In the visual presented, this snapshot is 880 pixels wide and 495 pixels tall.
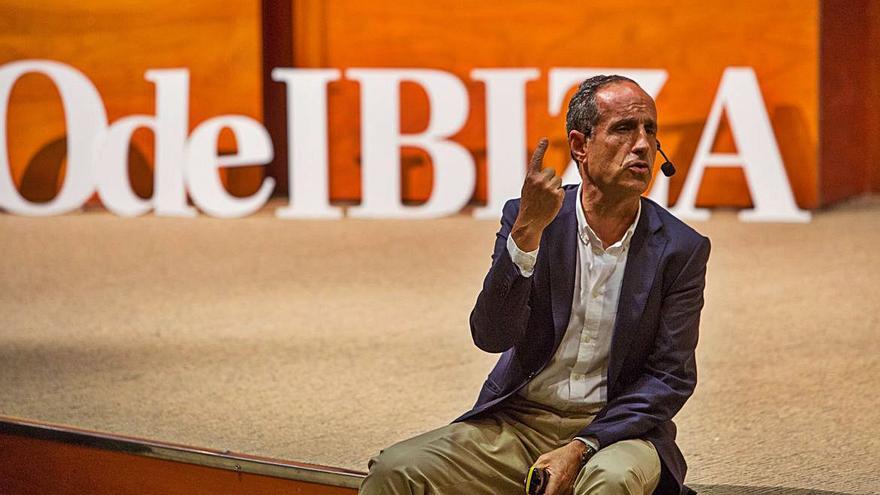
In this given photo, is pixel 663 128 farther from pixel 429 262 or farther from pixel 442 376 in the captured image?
pixel 442 376

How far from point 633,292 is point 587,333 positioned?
116 mm

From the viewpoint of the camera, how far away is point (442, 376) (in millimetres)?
4184

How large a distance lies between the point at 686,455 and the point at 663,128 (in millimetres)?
4801

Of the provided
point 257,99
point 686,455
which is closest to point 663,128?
point 257,99

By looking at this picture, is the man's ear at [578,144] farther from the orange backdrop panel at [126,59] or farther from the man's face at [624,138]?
the orange backdrop panel at [126,59]

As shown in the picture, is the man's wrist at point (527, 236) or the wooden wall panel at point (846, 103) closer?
the man's wrist at point (527, 236)

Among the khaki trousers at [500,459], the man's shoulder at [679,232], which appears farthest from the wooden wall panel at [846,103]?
the khaki trousers at [500,459]

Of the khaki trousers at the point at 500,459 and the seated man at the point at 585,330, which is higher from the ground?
the seated man at the point at 585,330

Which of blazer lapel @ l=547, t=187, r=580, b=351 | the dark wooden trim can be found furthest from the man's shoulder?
the dark wooden trim

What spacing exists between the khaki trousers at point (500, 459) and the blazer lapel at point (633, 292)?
15cm

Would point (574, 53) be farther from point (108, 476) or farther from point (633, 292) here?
point (633, 292)

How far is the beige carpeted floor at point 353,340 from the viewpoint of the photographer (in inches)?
137

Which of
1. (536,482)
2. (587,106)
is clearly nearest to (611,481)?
(536,482)

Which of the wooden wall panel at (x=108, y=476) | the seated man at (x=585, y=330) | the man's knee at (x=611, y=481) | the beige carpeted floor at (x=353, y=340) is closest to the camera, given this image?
the man's knee at (x=611, y=481)
